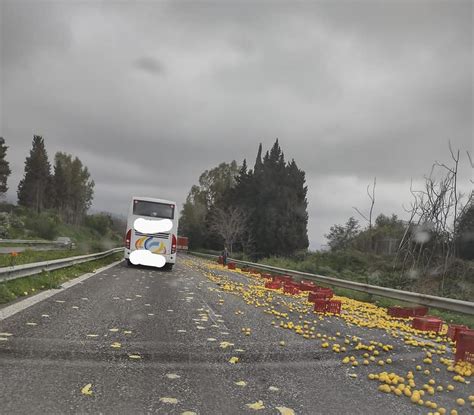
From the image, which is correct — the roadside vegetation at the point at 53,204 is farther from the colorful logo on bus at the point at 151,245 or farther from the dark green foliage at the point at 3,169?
the colorful logo on bus at the point at 151,245

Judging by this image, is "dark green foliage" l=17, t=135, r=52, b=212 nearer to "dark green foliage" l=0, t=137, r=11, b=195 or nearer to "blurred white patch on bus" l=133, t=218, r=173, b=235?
"dark green foliage" l=0, t=137, r=11, b=195

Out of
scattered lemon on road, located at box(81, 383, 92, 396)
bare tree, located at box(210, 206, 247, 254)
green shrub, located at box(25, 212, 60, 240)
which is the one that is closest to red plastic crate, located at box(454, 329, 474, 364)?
scattered lemon on road, located at box(81, 383, 92, 396)

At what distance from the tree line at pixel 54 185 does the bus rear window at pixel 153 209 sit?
2274 inches

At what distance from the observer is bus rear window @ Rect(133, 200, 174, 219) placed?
67.5ft

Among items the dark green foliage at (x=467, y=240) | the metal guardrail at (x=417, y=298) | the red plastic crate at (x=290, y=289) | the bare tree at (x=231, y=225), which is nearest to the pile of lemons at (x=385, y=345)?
the metal guardrail at (x=417, y=298)

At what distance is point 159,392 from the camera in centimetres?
377

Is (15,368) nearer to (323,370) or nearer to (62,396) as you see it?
(62,396)

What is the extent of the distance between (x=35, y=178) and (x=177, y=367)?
301 ft

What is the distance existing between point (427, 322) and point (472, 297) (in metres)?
7.73

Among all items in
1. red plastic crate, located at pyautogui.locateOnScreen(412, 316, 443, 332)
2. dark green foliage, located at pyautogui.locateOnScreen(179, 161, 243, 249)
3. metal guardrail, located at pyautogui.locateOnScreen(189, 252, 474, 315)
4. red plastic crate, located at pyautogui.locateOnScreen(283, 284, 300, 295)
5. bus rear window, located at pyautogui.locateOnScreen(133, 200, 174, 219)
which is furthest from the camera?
dark green foliage, located at pyautogui.locateOnScreen(179, 161, 243, 249)

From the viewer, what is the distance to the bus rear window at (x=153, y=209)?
20.6m

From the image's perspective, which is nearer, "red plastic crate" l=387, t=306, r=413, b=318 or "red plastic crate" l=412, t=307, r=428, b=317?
"red plastic crate" l=387, t=306, r=413, b=318

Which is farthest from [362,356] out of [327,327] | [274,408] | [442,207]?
[442,207]

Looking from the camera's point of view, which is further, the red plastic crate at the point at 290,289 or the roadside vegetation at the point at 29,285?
the red plastic crate at the point at 290,289
